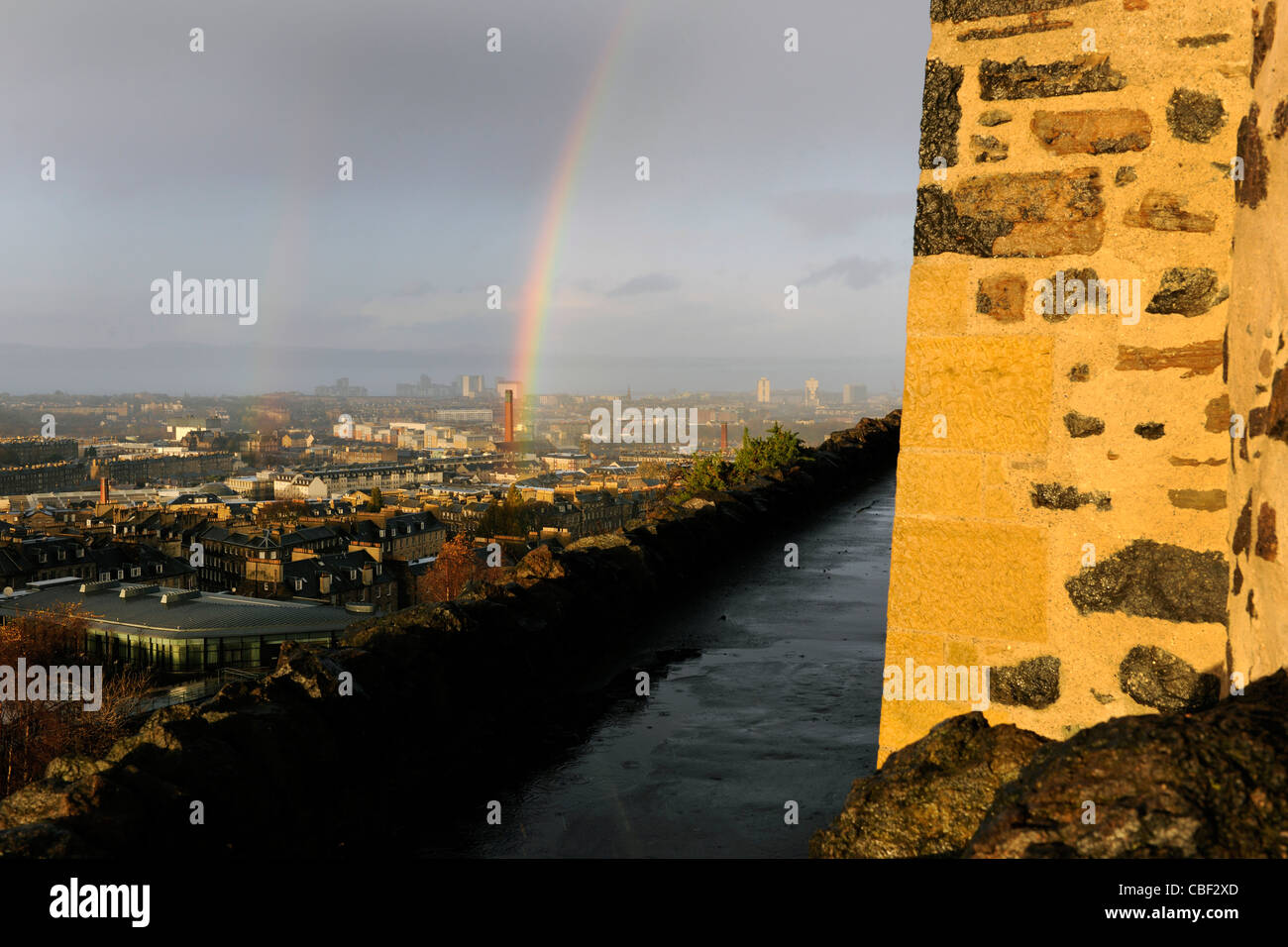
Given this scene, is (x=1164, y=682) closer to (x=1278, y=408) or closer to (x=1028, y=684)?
(x=1028, y=684)

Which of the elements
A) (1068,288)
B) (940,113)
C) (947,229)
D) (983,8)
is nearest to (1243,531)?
(1068,288)

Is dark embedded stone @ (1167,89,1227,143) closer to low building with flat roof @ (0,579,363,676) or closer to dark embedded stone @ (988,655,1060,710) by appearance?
dark embedded stone @ (988,655,1060,710)

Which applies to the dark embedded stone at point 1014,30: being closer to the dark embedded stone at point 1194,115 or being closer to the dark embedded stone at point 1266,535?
the dark embedded stone at point 1194,115

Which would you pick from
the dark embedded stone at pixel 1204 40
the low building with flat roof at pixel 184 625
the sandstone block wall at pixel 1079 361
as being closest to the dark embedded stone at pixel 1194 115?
the sandstone block wall at pixel 1079 361

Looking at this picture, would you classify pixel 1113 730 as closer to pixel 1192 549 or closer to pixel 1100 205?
pixel 1192 549

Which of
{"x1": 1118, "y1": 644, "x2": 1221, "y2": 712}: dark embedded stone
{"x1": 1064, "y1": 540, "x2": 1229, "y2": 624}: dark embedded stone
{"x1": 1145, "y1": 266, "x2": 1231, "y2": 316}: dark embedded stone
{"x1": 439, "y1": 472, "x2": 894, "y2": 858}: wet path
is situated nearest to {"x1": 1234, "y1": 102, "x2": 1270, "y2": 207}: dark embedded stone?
{"x1": 1145, "y1": 266, "x2": 1231, "y2": 316}: dark embedded stone

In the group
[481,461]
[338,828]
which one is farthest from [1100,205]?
[481,461]
